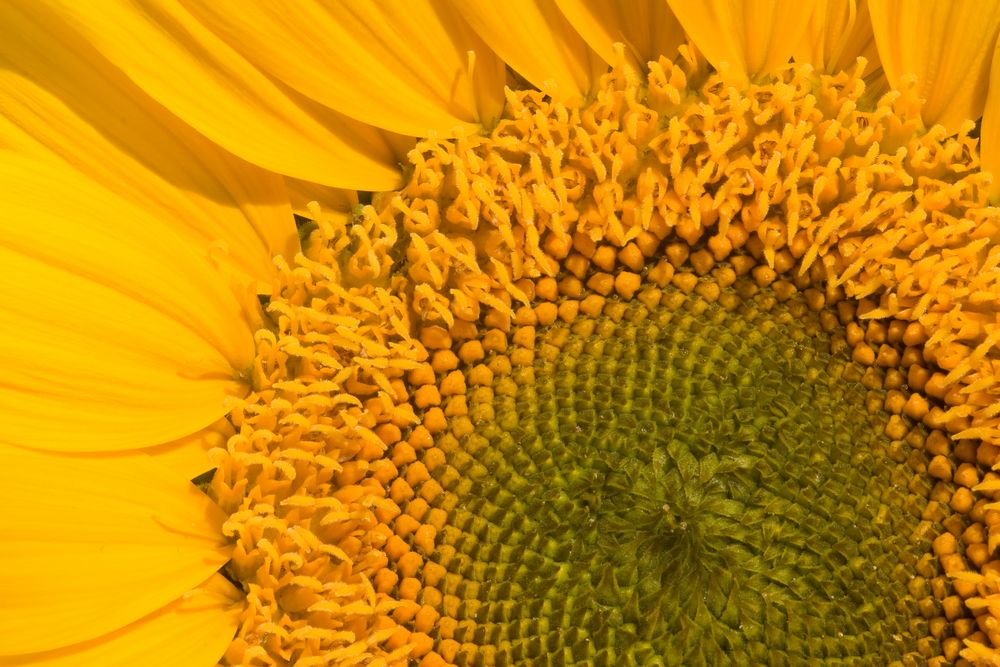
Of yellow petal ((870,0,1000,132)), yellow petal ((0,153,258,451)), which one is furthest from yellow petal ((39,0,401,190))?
yellow petal ((870,0,1000,132))

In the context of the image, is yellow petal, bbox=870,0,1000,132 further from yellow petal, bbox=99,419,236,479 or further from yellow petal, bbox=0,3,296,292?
yellow petal, bbox=99,419,236,479

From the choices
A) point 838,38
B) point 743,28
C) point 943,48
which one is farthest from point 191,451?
point 943,48

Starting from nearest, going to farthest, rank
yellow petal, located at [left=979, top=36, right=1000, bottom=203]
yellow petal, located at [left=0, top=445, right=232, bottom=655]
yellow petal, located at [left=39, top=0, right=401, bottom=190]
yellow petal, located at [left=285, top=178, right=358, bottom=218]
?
1. yellow petal, located at [left=0, top=445, right=232, bottom=655]
2. yellow petal, located at [left=39, top=0, right=401, bottom=190]
3. yellow petal, located at [left=979, top=36, right=1000, bottom=203]
4. yellow petal, located at [left=285, top=178, right=358, bottom=218]

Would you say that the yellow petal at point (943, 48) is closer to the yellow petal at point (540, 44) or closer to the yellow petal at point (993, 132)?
the yellow petal at point (993, 132)

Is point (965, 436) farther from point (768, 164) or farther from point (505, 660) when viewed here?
point (505, 660)

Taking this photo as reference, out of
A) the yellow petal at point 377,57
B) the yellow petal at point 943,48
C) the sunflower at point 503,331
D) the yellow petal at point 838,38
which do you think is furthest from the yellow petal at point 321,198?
the yellow petal at point 943,48
